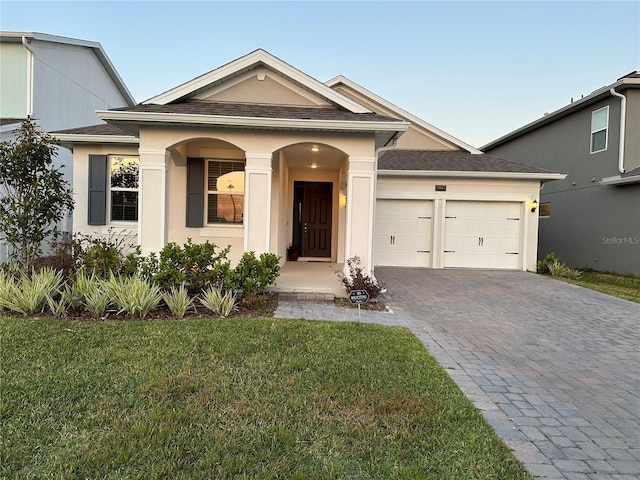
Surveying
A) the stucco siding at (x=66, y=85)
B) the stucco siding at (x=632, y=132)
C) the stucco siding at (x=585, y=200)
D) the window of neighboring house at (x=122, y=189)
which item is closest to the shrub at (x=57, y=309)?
the window of neighboring house at (x=122, y=189)

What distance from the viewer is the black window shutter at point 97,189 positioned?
8969 millimetres

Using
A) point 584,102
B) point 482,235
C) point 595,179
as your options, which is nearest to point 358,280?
point 482,235

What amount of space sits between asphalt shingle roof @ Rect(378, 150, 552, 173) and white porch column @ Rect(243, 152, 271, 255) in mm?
5832

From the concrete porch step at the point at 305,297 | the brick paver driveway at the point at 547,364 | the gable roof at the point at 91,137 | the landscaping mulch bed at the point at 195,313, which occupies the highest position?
the gable roof at the point at 91,137

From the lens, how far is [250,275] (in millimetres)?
6266

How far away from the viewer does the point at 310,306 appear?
650 cm

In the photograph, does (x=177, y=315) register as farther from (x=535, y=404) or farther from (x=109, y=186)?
(x=109, y=186)

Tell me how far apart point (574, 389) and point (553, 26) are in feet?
36.5

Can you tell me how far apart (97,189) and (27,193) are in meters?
2.37

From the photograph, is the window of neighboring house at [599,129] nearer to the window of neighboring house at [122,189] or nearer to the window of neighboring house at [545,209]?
the window of neighboring house at [545,209]

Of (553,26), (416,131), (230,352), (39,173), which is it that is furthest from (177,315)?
(553,26)

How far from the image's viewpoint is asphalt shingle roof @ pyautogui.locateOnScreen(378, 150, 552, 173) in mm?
11660

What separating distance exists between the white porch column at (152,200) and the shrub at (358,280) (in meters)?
3.56

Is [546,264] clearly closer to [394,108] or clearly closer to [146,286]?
[394,108]
